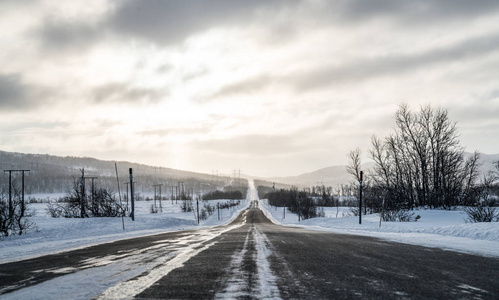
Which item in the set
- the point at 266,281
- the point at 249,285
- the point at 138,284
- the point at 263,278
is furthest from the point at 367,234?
the point at 138,284

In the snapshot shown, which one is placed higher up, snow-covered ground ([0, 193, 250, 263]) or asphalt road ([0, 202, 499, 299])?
asphalt road ([0, 202, 499, 299])

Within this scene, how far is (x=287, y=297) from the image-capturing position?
3859 millimetres

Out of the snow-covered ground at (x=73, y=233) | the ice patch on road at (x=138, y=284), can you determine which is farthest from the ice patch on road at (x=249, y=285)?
the snow-covered ground at (x=73, y=233)

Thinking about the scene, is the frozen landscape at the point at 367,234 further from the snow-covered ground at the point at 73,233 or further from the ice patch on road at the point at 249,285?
the ice patch on road at the point at 249,285

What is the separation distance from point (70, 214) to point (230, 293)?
4920cm

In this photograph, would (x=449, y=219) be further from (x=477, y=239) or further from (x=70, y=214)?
(x=70, y=214)

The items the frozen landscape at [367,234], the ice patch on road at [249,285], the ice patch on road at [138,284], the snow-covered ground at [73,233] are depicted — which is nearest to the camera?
the ice patch on road at [249,285]

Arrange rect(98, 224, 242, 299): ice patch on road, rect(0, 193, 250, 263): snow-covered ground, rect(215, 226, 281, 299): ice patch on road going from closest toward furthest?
1. rect(215, 226, 281, 299): ice patch on road
2. rect(98, 224, 242, 299): ice patch on road
3. rect(0, 193, 250, 263): snow-covered ground

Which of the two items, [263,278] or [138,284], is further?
[263,278]

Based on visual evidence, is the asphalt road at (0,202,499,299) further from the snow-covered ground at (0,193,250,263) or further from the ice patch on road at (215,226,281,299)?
the snow-covered ground at (0,193,250,263)

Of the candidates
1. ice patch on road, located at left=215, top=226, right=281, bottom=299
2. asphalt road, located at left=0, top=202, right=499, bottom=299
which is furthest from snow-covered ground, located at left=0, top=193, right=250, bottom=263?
ice patch on road, located at left=215, top=226, right=281, bottom=299

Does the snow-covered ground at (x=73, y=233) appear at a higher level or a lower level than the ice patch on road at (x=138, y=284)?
lower

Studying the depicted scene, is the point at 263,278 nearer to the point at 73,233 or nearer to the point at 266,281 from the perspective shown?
the point at 266,281

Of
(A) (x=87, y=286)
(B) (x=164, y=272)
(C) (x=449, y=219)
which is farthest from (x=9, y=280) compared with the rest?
(C) (x=449, y=219)
